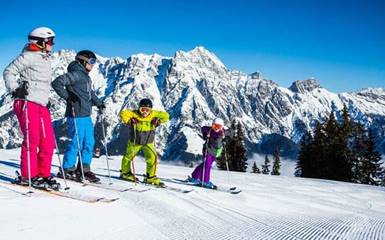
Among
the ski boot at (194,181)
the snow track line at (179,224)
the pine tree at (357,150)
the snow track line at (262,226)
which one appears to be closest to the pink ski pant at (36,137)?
the snow track line at (179,224)

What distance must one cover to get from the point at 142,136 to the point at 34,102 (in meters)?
3.37

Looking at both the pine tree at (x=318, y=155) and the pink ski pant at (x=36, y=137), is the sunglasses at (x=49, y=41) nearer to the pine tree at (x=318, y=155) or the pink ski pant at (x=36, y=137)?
the pink ski pant at (x=36, y=137)

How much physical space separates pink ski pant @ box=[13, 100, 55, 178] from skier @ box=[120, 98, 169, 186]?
9.41ft

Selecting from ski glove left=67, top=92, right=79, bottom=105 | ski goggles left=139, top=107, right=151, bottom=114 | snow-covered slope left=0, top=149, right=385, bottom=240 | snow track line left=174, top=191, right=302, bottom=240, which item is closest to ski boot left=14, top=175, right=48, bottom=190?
snow-covered slope left=0, top=149, right=385, bottom=240

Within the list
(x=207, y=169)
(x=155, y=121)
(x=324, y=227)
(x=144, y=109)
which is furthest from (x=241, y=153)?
(x=324, y=227)

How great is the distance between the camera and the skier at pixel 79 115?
8383 mm

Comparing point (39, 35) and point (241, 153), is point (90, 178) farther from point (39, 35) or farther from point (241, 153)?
point (241, 153)

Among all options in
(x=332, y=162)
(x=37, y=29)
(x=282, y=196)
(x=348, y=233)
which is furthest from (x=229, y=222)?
(x=332, y=162)

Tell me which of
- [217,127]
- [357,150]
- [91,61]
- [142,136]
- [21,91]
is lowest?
[357,150]

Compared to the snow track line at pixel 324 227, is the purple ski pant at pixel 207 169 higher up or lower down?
higher up

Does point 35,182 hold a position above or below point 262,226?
above

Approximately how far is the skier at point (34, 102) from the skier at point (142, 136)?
2.91m

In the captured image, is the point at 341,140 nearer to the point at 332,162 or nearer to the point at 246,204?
the point at 332,162

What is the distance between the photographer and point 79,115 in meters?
8.43
